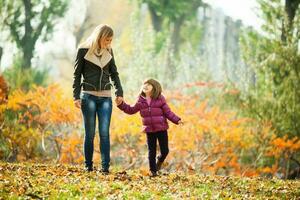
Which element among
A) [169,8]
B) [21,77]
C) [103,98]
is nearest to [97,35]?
[103,98]

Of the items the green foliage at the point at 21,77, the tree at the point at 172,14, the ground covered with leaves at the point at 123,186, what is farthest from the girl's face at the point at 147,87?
the tree at the point at 172,14

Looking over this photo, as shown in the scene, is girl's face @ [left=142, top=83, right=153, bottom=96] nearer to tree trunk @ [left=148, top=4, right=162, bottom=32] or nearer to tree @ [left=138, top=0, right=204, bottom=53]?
tree @ [left=138, top=0, right=204, bottom=53]

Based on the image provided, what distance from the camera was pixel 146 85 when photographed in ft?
26.8

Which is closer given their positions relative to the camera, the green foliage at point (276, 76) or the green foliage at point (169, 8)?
the green foliage at point (276, 76)

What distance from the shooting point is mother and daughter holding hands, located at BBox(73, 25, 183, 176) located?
771 cm

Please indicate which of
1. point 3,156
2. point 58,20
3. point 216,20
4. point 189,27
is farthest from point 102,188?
point 216,20

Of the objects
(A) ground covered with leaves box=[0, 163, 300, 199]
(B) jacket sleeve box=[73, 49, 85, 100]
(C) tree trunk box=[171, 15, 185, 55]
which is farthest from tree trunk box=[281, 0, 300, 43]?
(C) tree trunk box=[171, 15, 185, 55]

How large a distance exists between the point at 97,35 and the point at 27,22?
829 inches

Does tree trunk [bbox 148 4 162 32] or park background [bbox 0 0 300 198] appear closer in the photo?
park background [bbox 0 0 300 198]

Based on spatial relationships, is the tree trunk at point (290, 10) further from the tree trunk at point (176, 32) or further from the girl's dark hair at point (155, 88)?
the tree trunk at point (176, 32)

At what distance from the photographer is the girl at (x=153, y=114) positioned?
26.7ft

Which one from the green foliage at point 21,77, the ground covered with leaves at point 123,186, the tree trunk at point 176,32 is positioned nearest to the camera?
the ground covered with leaves at point 123,186

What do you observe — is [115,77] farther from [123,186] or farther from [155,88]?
[123,186]

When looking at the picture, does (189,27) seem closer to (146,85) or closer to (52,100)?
(52,100)
